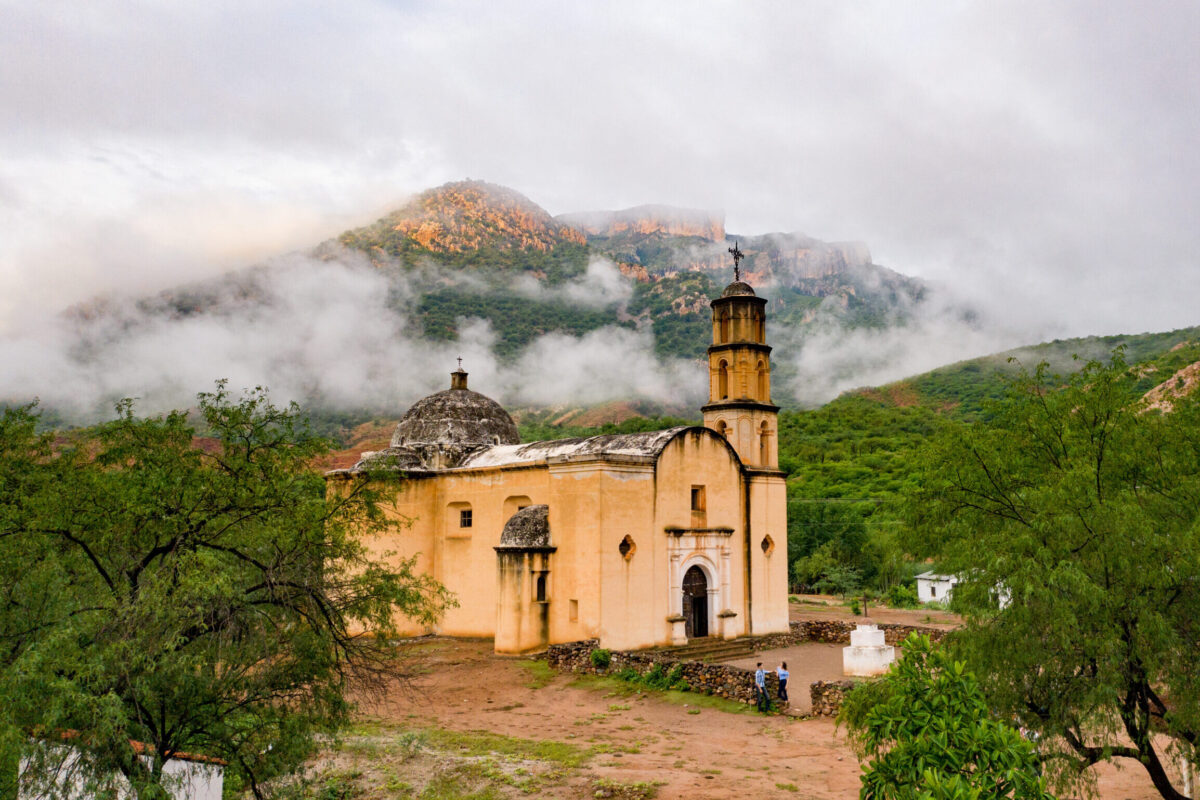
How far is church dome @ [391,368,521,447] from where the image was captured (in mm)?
25500

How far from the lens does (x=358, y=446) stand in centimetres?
5753

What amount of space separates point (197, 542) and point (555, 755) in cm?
670

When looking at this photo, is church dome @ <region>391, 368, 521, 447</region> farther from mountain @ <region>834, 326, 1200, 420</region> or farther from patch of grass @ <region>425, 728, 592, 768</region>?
mountain @ <region>834, 326, 1200, 420</region>

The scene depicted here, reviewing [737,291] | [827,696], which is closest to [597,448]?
[737,291]

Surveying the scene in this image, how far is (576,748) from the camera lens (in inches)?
499

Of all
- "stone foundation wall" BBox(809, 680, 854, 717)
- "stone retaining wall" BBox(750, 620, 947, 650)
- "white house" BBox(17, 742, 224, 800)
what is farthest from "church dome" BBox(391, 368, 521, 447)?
"white house" BBox(17, 742, 224, 800)

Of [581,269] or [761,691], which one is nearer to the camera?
[761,691]

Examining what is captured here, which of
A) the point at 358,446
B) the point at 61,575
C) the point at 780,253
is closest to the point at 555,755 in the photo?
the point at 61,575

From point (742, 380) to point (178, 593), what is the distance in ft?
59.4

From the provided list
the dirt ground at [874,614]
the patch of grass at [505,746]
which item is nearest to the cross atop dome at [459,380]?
the dirt ground at [874,614]

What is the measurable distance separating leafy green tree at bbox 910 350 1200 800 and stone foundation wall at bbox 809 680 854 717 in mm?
6071

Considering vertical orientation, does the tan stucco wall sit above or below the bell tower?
below

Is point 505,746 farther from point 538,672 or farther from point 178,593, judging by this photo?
point 178,593

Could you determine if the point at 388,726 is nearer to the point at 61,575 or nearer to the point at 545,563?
the point at 545,563
